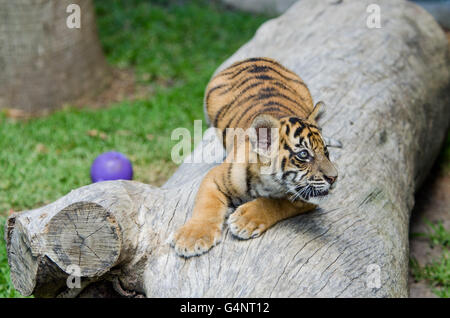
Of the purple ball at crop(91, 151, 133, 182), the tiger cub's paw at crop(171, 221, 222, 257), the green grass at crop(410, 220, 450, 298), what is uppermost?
the tiger cub's paw at crop(171, 221, 222, 257)

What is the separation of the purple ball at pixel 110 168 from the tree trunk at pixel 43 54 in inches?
78.7

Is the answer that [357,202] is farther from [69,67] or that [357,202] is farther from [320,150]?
[69,67]

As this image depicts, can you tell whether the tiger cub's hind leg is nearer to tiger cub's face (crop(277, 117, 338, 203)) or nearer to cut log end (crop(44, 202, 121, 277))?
tiger cub's face (crop(277, 117, 338, 203))

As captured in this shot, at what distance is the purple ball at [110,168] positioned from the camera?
4.16 metres

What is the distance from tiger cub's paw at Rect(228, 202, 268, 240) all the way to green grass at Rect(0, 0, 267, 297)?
1526 mm

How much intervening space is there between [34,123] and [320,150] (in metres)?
3.80

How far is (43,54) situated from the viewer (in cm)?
570

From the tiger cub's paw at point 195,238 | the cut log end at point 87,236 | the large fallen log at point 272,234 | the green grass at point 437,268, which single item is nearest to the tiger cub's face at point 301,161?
the large fallen log at point 272,234

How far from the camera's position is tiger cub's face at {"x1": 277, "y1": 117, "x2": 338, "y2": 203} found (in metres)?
2.52

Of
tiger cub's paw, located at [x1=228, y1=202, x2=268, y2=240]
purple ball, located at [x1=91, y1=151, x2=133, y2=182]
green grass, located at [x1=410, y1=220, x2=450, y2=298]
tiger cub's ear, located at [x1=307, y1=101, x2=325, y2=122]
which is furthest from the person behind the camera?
purple ball, located at [x1=91, y1=151, x2=133, y2=182]

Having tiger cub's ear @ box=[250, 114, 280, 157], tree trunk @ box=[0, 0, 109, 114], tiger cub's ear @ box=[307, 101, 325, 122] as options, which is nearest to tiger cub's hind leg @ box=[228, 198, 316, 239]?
tiger cub's ear @ box=[250, 114, 280, 157]

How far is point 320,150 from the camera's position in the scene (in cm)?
257

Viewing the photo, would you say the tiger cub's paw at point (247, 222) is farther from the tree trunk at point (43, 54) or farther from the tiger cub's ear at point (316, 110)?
the tree trunk at point (43, 54)
